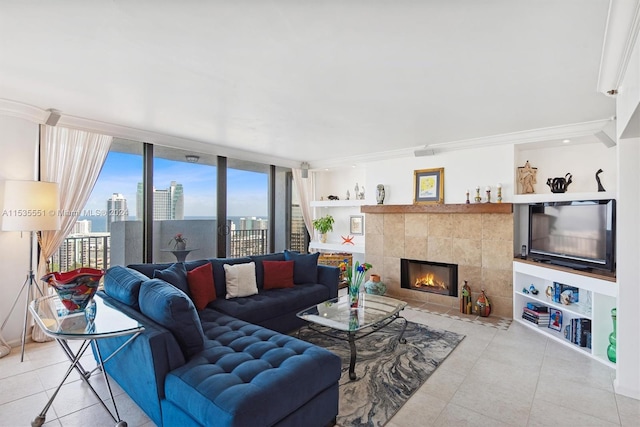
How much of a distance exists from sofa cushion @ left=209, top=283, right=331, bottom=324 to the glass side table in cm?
88

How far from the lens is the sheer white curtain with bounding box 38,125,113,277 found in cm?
356

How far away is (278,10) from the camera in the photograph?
1.73m

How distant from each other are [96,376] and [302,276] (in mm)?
2344

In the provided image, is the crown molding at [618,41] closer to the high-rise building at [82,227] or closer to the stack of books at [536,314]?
the stack of books at [536,314]

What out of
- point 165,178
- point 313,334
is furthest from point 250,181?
point 313,334

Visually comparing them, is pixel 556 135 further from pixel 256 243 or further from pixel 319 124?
pixel 256 243

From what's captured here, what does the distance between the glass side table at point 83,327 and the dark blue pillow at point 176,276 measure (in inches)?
21.3

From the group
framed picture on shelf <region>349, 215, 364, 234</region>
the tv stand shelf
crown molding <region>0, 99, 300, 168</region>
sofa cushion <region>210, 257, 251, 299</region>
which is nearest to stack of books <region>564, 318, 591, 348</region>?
the tv stand shelf

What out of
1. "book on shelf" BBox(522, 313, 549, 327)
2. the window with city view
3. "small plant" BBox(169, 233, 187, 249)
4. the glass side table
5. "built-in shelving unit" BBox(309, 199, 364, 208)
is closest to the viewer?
the glass side table

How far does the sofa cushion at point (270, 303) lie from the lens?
→ 10.6ft

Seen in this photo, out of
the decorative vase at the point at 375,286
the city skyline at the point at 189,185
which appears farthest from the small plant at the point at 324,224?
the decorative vase at the point at 375,286

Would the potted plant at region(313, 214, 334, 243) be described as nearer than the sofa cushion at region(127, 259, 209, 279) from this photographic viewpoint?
No

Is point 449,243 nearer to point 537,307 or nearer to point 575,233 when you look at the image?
point 537,307

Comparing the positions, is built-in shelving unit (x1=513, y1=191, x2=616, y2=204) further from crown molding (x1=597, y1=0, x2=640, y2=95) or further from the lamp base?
the lamp base
